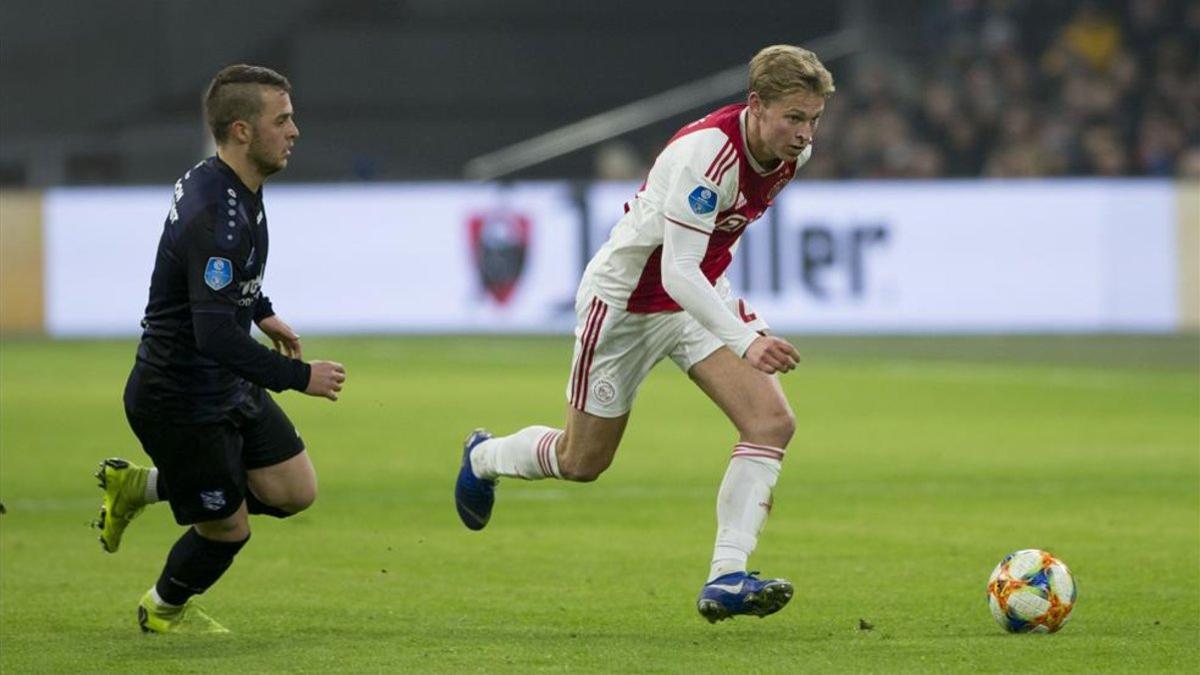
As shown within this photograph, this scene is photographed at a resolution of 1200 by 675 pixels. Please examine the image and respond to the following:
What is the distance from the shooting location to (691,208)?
7027mm

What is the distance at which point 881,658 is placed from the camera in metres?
6.38

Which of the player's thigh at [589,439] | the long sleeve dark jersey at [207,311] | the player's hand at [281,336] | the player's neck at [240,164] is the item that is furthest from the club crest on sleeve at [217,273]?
the player's thigh at [589,439]

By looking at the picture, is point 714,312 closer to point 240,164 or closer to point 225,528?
point 240,164

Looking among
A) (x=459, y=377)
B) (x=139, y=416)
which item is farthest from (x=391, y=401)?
(x=139, y=416)

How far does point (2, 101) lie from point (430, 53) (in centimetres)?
551

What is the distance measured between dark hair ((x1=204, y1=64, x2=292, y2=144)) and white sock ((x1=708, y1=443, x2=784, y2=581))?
1.87 metres

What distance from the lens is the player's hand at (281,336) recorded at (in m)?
7.23

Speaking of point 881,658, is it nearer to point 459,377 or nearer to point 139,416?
point 139,416

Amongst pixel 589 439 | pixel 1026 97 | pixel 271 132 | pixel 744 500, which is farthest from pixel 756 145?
pixel 1026 97

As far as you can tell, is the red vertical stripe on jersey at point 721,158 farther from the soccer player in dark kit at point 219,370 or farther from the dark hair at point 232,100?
the dark hair at point 232,100

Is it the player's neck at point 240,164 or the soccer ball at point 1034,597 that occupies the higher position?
the player's neck at point 240,164

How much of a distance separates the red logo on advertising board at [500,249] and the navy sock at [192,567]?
1644 centimetres

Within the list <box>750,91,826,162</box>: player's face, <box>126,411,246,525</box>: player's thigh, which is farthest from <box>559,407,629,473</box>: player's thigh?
<box>126,411,246,525</box>: player's thigh

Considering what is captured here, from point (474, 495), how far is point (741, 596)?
193 cm
